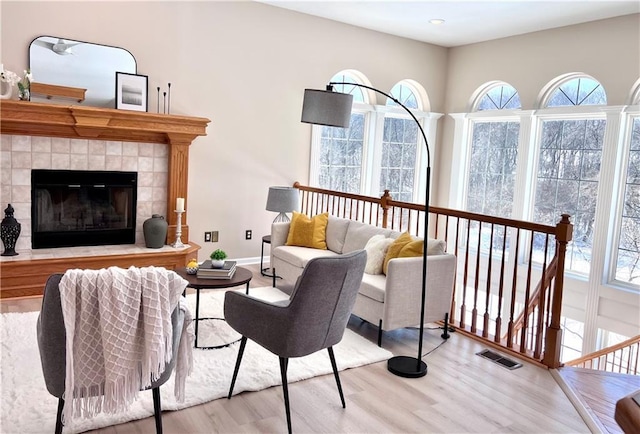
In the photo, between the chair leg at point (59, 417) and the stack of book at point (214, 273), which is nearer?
the chair leg at point (59, 417)

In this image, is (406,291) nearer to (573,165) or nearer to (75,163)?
(75,163)

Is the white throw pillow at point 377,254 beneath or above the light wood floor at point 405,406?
above

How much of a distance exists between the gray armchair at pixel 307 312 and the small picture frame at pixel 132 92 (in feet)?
10.2

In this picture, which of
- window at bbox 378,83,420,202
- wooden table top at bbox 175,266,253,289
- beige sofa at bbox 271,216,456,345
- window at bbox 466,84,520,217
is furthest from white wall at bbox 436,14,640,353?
wooden table top at bbox 175,266,253,289

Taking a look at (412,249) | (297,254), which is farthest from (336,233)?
(412,249)

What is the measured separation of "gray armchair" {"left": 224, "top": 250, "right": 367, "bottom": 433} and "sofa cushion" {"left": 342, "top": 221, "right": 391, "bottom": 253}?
1862 mm

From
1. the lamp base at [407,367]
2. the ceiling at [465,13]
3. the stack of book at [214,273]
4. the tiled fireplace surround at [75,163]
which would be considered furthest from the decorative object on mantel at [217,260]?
the ceiling at [465,13]

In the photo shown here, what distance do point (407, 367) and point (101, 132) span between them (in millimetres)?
3547

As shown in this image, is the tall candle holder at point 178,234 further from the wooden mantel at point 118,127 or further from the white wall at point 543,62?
the white wall at point 543,62

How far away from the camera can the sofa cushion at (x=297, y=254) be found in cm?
470

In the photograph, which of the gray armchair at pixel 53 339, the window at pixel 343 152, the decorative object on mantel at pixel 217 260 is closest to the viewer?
the gray armchair at pixel 53 339

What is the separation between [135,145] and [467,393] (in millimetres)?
3916

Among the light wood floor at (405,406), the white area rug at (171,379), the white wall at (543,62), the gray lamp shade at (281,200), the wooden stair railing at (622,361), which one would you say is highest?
the white wall at (543,62)

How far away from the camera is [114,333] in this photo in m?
2.08
